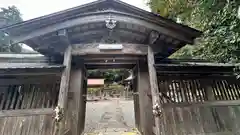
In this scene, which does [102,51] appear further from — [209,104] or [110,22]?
[209,104]

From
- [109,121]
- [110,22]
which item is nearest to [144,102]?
[110,22]

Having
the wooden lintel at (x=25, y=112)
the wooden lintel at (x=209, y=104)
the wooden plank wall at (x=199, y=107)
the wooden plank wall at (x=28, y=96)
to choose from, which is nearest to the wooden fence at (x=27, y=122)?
the wooden lintel at (x=25, y=112)

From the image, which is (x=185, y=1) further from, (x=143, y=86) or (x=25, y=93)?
(x=25, y=93)

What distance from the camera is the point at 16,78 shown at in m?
3.85

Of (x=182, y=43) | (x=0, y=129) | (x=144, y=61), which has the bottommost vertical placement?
(x=0, y=129)

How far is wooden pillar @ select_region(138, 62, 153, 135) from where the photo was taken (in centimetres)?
391

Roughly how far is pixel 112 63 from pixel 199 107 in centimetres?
292

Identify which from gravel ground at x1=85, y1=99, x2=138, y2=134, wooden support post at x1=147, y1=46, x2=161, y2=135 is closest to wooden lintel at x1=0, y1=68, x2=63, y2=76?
wooden support post at x1=147, y1=46, x2=161, y2=135

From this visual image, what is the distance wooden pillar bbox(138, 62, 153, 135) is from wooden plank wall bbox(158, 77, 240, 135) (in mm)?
376

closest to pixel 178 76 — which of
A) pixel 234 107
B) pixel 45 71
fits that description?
pixel 234 107

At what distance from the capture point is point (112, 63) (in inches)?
181

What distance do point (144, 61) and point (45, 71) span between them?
2.80 metres

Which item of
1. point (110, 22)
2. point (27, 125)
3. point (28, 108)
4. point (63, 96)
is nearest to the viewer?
point (63, 96)

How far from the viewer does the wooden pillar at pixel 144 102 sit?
391 centimetres
